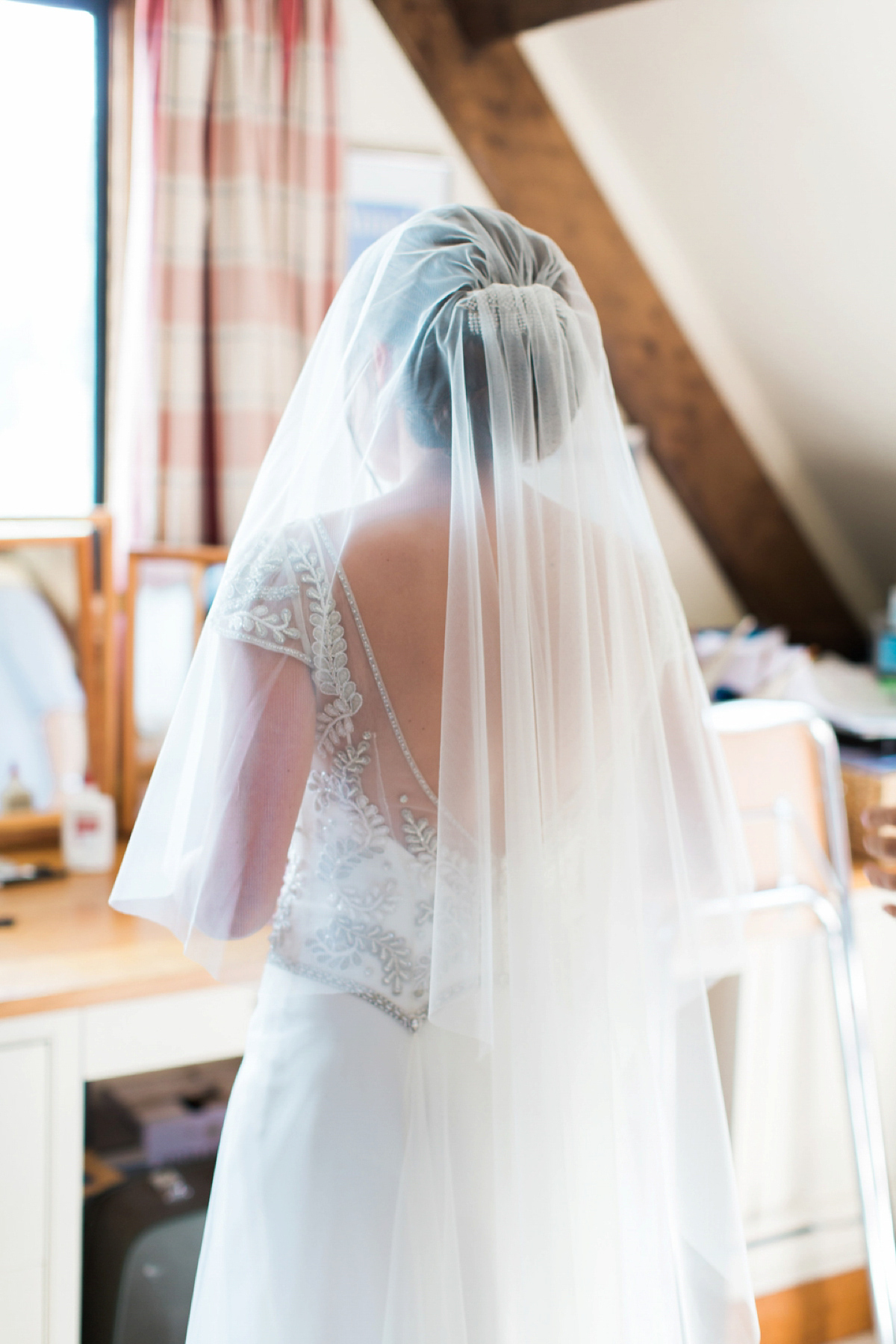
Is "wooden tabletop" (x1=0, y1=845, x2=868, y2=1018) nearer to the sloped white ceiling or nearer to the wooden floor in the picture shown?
the wooden floor

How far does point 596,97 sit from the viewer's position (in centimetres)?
242

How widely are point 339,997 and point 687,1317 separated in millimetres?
471

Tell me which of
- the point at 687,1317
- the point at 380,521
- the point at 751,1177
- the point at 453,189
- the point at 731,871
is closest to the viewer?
the point at 380,521

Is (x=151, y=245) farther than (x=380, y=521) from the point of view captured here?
Yes

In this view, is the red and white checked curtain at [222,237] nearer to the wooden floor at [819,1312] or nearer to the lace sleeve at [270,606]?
the lace sleeve at [270,606]

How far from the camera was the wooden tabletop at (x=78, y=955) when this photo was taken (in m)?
1.53

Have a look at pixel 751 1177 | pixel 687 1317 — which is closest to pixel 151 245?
pixel 687 1317

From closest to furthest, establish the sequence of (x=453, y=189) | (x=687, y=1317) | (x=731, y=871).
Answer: (x=687, y=1317) < (x=731, y=871) < (x=453, y=189)

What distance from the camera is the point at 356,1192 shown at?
1066mm

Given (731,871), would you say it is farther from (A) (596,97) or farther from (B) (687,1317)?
(A) (596,97)

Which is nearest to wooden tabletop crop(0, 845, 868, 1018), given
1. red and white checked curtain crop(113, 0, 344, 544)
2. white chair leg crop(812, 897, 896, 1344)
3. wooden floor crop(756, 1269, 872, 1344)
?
red and white checked curtain crop(113, 0, 344, 544)

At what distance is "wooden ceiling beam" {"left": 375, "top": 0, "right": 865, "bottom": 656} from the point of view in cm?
234

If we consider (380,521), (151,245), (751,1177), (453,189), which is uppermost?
(453,189)

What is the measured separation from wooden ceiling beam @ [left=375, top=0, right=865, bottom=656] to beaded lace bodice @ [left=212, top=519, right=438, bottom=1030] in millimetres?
1676
